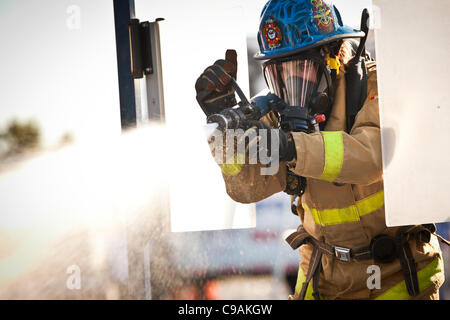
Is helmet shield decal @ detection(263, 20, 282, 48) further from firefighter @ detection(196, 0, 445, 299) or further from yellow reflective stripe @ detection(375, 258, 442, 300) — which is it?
yellow reflective stripe @ detection(375, 258, 442, 300)

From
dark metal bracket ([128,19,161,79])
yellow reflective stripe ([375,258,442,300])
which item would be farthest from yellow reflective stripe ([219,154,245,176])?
yellow reflective stripe ([375,258,442,300])

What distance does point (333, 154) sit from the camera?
200cm

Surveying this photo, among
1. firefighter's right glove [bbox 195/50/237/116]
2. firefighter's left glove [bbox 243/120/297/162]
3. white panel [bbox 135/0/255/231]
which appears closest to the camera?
firefighter's left glove [bbox 243/120/297/162]

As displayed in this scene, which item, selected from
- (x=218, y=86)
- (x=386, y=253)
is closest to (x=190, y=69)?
(x=218, y=86)

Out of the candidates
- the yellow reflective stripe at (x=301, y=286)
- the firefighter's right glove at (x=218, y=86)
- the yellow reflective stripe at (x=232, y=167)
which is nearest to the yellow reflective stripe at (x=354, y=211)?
the yellow reflective stripe at (x=301, y=286)

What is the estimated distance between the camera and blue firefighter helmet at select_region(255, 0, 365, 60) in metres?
2.32

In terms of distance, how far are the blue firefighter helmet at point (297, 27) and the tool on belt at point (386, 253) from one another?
2.68ft

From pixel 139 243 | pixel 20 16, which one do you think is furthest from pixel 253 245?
pixel 20 16

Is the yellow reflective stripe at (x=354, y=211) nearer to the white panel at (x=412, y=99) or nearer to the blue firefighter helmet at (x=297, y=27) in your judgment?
the white panel at (x=412, y=99)

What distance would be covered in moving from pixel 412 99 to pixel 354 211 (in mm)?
574

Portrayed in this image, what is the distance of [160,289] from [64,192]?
591 mm

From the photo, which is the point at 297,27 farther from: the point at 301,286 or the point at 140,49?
the point at 301,286

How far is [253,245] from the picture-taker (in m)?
2.83

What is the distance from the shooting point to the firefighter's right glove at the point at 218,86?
7.07 ft
